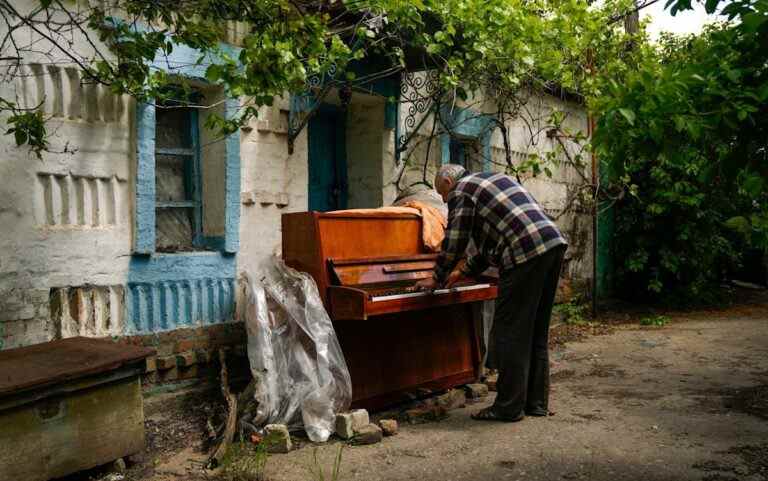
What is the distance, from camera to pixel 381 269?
5035 millimetres

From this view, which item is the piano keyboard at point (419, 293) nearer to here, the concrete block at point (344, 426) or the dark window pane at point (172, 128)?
the concrete block at point (344, 426)

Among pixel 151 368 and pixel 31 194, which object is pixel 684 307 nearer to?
pixel 151 368

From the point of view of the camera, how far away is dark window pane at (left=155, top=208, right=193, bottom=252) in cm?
517

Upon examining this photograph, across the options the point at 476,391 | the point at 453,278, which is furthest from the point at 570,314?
the point at 453,278

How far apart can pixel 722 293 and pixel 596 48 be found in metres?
5.59

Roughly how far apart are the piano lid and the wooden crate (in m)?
1.42

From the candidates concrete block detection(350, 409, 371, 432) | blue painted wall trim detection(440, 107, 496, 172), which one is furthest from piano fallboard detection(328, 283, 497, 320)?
blue painted wall trim detection(440, 107, 496, 172)

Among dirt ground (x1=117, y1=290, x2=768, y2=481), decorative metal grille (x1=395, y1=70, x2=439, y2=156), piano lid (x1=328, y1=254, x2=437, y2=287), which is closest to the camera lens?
dirt ground (x1=117, y1=290, x2=768, y2=481)

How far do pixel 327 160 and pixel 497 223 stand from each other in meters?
2.56

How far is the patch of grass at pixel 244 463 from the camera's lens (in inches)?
147

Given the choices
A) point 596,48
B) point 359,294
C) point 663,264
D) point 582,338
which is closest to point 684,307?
point 663,264

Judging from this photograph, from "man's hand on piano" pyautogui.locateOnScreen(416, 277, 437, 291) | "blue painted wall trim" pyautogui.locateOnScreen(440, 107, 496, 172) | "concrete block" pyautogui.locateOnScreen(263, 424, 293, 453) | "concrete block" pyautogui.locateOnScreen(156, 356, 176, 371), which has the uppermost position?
"blue painted wall trim" pyautogui.locateOnScreen(440, 107, 496, 172)

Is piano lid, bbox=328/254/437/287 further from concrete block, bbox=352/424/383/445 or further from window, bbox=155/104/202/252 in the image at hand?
window, bbox=155/104/202/252

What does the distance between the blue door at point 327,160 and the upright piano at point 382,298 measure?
1393mm
